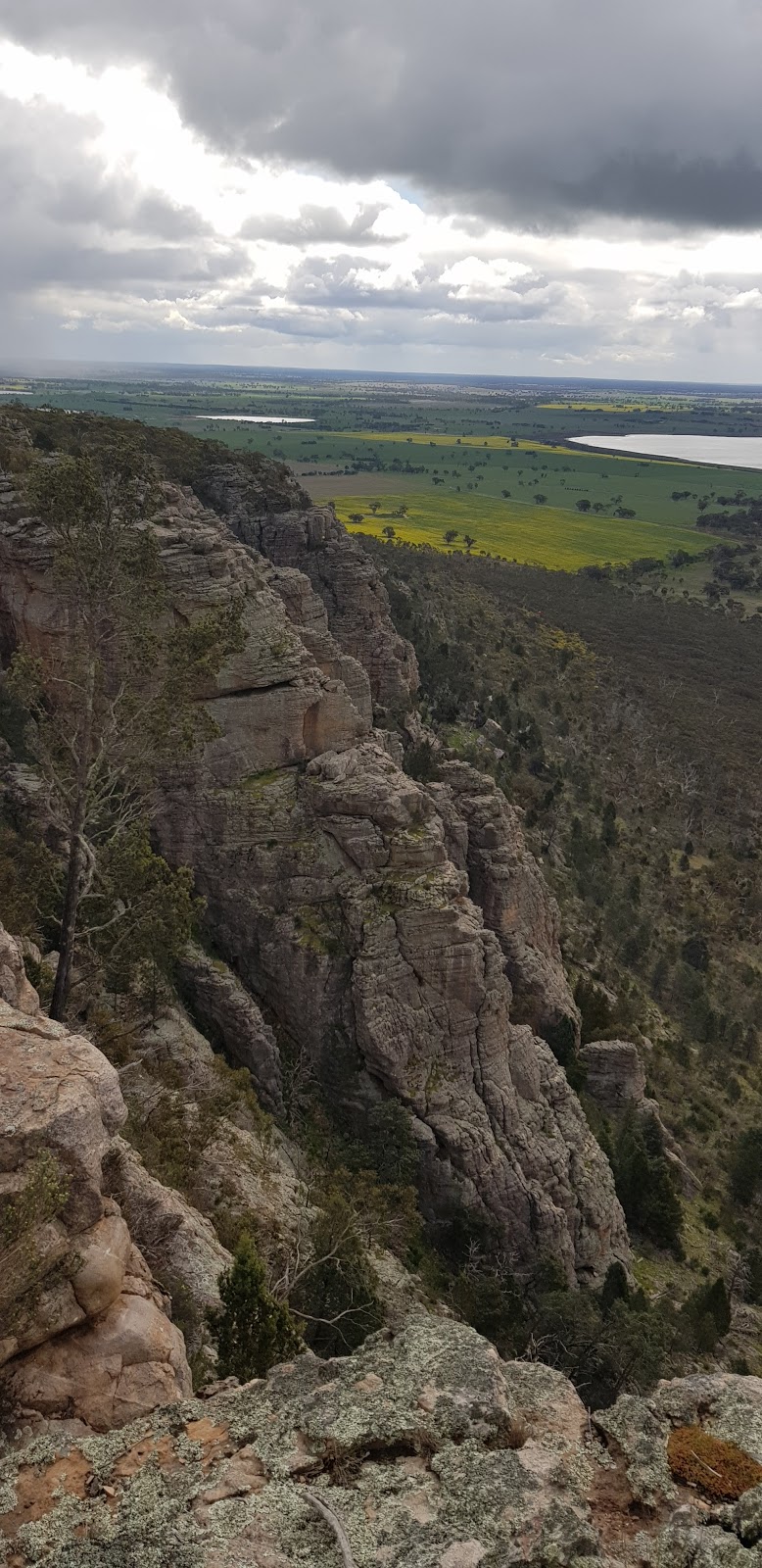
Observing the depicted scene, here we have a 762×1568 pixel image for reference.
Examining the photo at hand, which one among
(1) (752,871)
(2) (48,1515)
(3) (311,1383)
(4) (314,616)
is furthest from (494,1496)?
(1) (752,871)

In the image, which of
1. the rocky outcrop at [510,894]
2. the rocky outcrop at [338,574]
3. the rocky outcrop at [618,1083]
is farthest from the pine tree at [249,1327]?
the rocky outcrop at [338,574]

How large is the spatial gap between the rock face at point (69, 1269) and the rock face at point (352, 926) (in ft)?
59.4

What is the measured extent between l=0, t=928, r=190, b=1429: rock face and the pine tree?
7.28ft

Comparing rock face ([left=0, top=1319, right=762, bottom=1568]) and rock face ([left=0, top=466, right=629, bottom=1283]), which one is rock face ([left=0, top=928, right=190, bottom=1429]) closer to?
rock face ([left=0, top=1319, right=762, bottom=1568])

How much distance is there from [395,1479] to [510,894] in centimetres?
3348

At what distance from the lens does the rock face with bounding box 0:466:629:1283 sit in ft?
104

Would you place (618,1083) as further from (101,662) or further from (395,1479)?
(395,1479)

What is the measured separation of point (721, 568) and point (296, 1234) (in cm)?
19370

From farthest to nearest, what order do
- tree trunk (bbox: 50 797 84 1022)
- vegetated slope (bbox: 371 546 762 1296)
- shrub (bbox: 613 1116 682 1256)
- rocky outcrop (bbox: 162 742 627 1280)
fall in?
vegetated slope (bbox: 371 546 762 1296), shrub (bbox: 613 1116 682 1256), rocky outcrop (bbox: 162 742 627 1280), tree trunk (bbox: 50 797 84 1022)

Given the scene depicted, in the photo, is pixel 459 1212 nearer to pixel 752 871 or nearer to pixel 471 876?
pixel 471 876

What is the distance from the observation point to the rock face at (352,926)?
31.8 metres

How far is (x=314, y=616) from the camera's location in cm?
5434

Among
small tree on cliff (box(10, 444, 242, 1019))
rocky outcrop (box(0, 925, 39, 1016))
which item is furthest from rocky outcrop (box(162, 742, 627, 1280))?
rocky outcrop (box(0, 925, 39, 1016))

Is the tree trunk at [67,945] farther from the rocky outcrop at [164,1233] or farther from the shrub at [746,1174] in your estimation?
the shrub at [746,1174]
